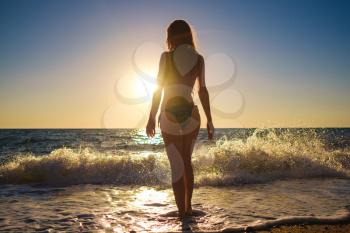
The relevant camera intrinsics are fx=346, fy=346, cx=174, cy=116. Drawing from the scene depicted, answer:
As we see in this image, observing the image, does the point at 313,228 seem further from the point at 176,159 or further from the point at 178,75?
the point at 178,75

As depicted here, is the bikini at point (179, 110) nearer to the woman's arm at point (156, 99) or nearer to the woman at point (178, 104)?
the woman at point (178, 104)

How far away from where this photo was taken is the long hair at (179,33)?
417 centimetres

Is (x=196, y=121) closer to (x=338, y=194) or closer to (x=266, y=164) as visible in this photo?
(x=338, y=194)

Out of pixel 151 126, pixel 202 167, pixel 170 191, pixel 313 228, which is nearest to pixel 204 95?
pixel 151 126

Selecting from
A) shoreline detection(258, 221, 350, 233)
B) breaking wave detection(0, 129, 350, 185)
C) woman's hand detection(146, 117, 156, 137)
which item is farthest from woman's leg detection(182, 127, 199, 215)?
breaking wave detection(0, 129, 350, 185)

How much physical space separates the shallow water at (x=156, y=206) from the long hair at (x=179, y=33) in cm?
221

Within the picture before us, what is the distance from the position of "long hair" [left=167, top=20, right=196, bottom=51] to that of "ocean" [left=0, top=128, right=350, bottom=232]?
2.21 m

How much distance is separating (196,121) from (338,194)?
3.50 meters

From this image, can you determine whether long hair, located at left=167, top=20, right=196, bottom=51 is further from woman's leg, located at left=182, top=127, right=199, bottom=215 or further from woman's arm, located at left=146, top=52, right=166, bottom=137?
woman's leg, located at left=182, top=127, right=199, bottom=215

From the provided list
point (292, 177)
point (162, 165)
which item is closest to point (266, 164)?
point (292, 177)

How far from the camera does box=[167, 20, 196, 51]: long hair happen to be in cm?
417

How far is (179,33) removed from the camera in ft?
13.7

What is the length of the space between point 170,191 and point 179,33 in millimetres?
3748

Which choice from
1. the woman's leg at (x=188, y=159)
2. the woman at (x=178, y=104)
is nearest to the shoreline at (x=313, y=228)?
the woman's leg at (x=188, y=159)
